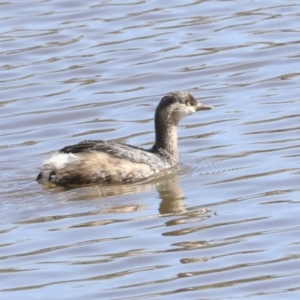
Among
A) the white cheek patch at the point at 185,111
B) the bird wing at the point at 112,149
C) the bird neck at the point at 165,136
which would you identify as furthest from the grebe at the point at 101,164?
the white cheek patch at the point at 185,111

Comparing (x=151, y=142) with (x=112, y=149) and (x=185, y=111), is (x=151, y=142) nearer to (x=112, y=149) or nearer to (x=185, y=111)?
(x=185, y=111)

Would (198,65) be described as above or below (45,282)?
above

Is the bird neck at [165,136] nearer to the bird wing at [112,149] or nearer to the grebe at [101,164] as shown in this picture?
the grebe at [101,164]

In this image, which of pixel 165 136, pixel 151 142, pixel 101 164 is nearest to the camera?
pixel 101 164

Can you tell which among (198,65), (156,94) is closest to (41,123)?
(156,94)

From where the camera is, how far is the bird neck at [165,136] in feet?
33.1

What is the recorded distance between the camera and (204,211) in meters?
8.45

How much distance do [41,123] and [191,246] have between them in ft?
12.4

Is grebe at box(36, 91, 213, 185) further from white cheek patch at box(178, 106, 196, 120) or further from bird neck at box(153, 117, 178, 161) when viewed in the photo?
white cheek patch at box(178, 106, 196, 120)

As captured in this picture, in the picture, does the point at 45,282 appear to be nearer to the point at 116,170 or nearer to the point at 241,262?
the point at 241,262

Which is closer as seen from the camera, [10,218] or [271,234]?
[271,234]

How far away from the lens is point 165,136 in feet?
33.4

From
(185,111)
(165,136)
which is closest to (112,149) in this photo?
(165,136)

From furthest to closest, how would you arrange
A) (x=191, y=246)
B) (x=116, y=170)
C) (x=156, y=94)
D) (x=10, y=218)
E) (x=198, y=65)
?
(x=198, y=65) → (x=156, y=94) → (x=116, y=170) → (x=10, y=218) → (x=191, y=246)
